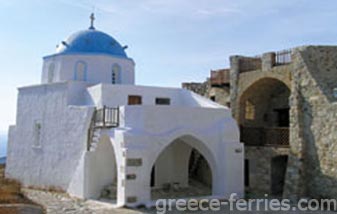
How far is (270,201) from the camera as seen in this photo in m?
18.3

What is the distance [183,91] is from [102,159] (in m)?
5.85

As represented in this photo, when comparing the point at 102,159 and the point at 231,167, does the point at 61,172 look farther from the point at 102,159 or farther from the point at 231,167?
the point at 231,167

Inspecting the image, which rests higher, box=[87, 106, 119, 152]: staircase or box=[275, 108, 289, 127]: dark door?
box=[275, 108, 289, 127]: dark door

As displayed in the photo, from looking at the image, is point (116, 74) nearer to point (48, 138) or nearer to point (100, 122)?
point (48, 138)

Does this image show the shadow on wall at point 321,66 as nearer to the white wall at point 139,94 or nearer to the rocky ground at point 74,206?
the white wall at point 139,94

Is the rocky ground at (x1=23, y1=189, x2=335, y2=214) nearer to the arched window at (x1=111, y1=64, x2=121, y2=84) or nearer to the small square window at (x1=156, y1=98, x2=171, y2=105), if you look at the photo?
the small square window at (x1=156, y1=98, x2=171, y2=105)

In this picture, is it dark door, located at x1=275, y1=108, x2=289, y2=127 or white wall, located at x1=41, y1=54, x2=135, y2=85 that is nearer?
white wall, located at x1=41, y1=54, x2=135, y2=85

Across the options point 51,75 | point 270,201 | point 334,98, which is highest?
point 51,75

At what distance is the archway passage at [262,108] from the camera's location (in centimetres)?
2248

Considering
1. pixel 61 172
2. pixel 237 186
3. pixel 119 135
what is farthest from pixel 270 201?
pixel 61 172

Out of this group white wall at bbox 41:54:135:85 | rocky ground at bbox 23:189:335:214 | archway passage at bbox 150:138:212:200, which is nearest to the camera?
rocky ground at bbox 23:189:335:214

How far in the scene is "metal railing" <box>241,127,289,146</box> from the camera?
2052 cm

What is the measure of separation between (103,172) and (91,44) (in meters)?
7.57

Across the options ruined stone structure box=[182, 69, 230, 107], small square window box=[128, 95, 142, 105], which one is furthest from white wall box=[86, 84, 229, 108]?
ruined stone structure box=[182, 69, 230, 107]
